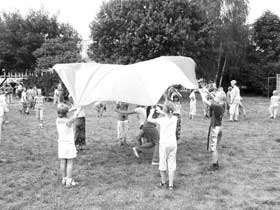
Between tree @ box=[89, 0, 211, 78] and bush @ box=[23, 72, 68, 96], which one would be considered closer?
tree @ box=[89, 0, 211, 78]

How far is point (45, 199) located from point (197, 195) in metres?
2.57

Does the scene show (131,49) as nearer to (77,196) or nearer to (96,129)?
(96,129)

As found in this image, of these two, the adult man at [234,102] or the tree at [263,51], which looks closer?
the adult man at [234,102]

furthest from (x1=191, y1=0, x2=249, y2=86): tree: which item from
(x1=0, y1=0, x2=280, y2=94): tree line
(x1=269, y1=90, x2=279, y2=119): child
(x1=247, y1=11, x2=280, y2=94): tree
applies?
(x1=269, y1=90, x2=279, y2=119): child

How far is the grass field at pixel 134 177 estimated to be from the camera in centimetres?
555

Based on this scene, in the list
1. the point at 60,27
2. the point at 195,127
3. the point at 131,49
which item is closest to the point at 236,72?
the point at 131,49

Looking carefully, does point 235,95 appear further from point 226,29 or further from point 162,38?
point 226,29

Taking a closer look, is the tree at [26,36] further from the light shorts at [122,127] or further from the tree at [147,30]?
the light shorts at [122,127]

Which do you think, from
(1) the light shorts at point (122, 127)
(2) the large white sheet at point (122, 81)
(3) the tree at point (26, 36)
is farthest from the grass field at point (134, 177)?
(3) the tree at point (26, 36)

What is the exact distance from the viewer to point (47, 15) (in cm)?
3812

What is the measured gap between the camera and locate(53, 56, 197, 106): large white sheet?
7.29 meters

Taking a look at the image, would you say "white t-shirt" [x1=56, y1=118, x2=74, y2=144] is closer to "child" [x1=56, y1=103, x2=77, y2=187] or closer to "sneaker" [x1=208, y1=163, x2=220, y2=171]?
"child" [x1=56, y1=103, x2=77, y2=187]

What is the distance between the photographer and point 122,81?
7.60 m

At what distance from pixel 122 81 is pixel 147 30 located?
19.9m
